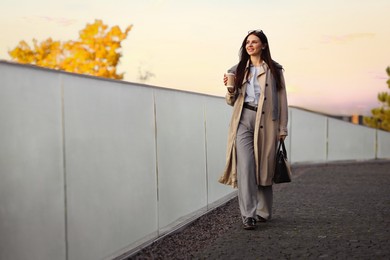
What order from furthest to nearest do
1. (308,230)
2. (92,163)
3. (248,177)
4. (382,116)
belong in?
(382,116) → (248,177) → (308,230) → (92,163)

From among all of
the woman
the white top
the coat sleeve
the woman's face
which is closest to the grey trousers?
the woman

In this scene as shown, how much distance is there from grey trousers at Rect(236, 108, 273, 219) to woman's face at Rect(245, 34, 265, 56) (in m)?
0.61

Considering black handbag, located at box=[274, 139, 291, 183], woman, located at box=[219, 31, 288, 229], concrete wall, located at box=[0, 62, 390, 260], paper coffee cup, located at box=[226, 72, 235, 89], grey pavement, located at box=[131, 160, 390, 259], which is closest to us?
concrete wall, located at box=[0, 62, 390, 260]

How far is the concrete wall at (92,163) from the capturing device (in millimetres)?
3359

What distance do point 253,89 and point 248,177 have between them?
3.02ft

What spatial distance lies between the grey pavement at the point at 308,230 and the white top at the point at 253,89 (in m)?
1.31

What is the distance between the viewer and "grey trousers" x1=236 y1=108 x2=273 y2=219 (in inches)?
238

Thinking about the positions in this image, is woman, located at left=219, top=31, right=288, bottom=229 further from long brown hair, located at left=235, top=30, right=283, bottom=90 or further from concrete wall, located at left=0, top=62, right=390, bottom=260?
concrete wall, located at left=0, top=62, right=390, bottom=260

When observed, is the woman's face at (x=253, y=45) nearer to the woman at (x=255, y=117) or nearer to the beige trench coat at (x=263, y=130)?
the woman at (x=255, y=117)

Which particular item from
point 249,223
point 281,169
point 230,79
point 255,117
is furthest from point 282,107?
point 249,223

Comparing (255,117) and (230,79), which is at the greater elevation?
(230,79)

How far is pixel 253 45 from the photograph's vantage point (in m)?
6.25

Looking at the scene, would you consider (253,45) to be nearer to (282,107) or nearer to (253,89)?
(253,89)

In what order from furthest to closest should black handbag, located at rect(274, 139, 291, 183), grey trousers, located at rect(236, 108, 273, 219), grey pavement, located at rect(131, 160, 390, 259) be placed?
1. black handbag, located at rect(274, 139, 291, 183)
2. grey trousers, located at rect(236, 108, 273, 219)
3. grey pavement, located at rect(131, 160, 390, 259)
